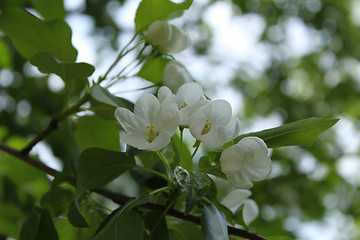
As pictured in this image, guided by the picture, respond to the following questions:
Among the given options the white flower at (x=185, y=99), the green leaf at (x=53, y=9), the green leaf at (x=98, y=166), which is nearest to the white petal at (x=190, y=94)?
the white flower at (x=185, y=99)

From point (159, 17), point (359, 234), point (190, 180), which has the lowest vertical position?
point (190, 180)

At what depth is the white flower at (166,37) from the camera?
0.65 metres

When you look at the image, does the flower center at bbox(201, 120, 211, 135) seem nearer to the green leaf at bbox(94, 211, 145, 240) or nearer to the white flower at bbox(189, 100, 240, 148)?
the white flower at bbox(189, 100, 240, 148)

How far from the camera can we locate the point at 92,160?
21.2 inches

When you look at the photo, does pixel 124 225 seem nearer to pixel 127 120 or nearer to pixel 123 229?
pixel 123 229

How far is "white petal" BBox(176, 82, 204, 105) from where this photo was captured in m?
0.50

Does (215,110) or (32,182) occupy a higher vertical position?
(215,110)

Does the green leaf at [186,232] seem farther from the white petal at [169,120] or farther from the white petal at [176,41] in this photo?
the white petal at [176,41]

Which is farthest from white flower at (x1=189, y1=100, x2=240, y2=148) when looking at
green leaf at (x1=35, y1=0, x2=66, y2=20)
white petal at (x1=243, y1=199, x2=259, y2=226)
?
green leaf at (x1=35, y1=0, x2=66, y2=20)

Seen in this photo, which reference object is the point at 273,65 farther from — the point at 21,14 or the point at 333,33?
the point at 21,14

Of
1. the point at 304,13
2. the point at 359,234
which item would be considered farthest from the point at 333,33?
the point at 359,234

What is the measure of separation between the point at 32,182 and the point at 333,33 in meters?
2.05

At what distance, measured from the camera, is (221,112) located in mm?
490

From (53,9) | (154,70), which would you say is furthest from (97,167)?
(53,9)
